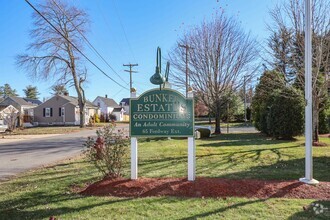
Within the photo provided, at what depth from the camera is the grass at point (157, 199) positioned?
431 cm

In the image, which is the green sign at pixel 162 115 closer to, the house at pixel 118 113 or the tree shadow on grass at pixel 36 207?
the tree shadow on grass at pixel 36 207

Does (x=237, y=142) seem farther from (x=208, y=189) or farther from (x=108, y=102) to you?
(x=108, y=102)

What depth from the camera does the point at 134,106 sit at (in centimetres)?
608

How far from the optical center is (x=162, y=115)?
6039 millimetres

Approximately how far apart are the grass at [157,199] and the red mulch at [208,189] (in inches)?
10.6

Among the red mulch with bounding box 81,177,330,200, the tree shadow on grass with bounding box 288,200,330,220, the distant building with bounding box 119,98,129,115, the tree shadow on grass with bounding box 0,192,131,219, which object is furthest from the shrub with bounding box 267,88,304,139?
the distant building with bounding box 119,98,129,115

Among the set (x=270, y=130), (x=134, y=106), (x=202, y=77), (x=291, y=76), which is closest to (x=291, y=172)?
(x=134, y=106)

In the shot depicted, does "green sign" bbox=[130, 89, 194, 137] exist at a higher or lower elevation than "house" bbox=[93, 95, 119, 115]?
lower

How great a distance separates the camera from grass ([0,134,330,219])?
170 inches

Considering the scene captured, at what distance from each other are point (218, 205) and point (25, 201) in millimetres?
3474

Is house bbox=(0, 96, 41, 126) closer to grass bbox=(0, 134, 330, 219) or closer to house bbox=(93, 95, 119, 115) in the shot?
house bbox=(93, 95, 119, 115)

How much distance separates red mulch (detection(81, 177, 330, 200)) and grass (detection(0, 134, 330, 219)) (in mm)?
270

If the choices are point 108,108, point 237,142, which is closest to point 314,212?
point 237,142

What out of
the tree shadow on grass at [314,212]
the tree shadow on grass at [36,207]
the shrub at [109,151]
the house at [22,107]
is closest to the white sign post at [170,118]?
the shrub at [109,151]
